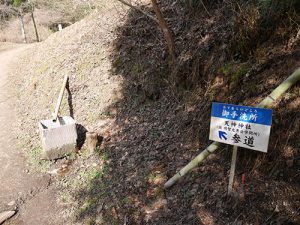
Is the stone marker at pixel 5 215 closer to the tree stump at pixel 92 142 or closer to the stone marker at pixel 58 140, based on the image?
the stone marker at pixel 58 140

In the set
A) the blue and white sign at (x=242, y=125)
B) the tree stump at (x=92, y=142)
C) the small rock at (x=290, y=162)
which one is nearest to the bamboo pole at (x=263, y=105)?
the blue and white sign at (x=242, y=125)

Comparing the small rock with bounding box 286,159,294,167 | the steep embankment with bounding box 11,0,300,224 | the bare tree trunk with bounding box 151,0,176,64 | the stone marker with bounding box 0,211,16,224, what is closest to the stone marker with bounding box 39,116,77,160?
the steep embankment with bounding box 11,0,300,224

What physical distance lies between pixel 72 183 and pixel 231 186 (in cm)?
298

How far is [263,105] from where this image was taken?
306 cm

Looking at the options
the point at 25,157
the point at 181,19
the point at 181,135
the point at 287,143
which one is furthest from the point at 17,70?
the point at 287,143

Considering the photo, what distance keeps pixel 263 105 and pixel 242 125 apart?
287 millimetres

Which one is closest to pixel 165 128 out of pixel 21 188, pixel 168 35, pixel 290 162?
pixel 168 35

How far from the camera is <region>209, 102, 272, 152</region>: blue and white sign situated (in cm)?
294

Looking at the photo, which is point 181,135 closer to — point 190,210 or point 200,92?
point 200,92

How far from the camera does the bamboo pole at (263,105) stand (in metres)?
3.01

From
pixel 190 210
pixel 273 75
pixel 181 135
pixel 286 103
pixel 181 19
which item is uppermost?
pixel 181 19

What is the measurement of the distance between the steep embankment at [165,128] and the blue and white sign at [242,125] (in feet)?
1.64

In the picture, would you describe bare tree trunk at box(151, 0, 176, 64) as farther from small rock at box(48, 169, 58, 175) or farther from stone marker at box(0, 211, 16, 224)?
stone marker at box(0, 211, 16, 224)

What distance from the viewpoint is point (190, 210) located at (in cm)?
367
